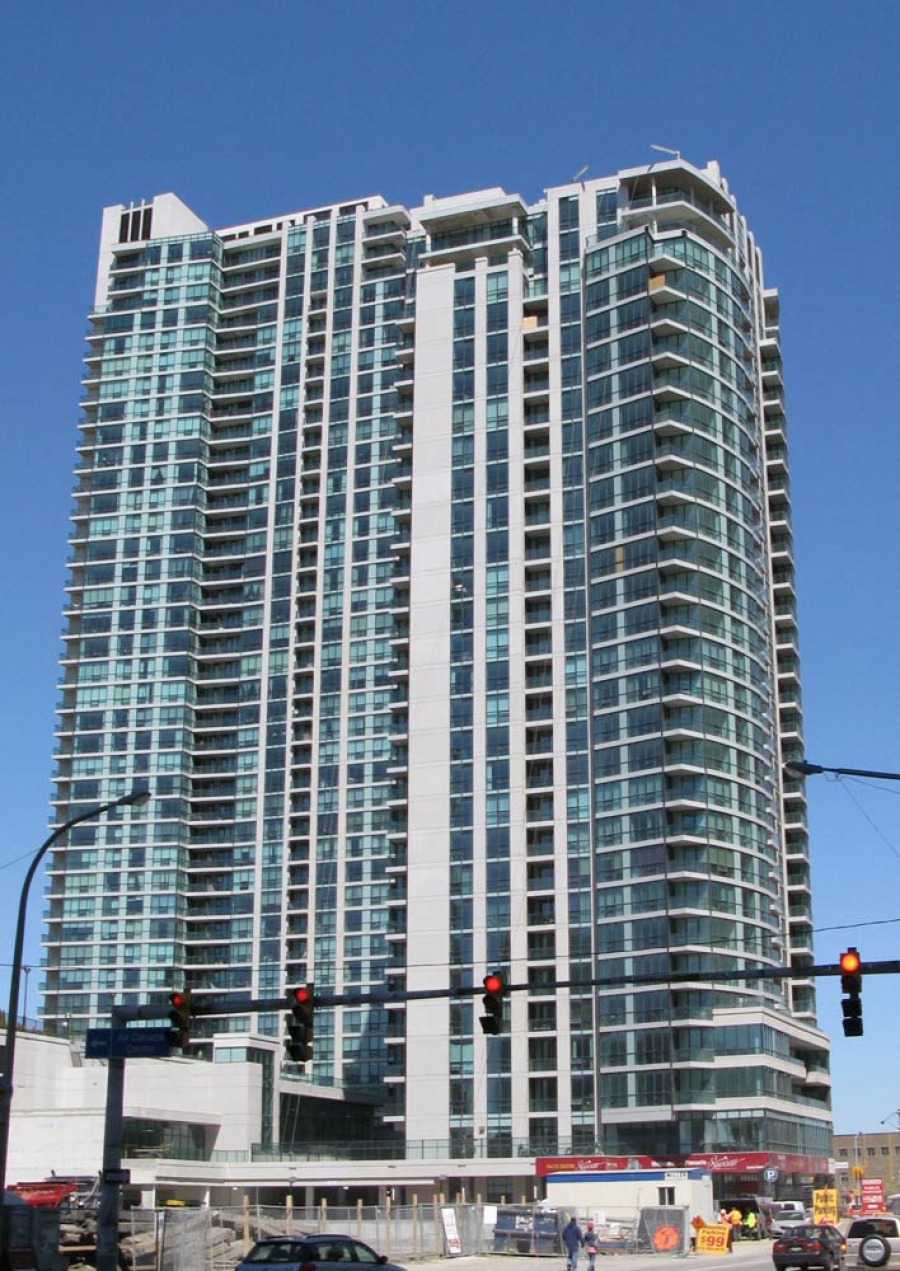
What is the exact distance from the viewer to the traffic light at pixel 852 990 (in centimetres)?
3156

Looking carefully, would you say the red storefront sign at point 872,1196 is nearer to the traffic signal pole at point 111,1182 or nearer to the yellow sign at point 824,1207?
the yellow sign at point 824,1207

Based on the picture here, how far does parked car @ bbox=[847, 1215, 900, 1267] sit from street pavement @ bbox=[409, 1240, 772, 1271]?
3.63m

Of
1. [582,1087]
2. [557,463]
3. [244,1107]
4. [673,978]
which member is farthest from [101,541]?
[673,978]

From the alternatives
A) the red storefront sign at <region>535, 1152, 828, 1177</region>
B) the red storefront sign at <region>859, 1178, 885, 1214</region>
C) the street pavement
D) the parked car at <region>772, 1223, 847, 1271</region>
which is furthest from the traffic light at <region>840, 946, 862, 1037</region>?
the red storefront sign at <region>535, 1152, 828, 1177</region>

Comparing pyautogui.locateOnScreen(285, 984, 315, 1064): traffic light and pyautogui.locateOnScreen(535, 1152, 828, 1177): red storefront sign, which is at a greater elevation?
pyautogui.locateOnScreen(285, 984, 315, 1064): traffic light

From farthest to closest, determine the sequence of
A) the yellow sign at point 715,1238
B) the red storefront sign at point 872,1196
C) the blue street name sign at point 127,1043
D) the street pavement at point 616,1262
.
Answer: the red storefront sign at point 872,1196 → the yellow sign at point 715,1238 → the street pavement at point 616,1262 → the blue street name sign at point 127,1043

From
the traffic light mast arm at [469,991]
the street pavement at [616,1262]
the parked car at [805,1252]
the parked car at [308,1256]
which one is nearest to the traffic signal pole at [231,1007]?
the traffic light mast arm at [469,991]

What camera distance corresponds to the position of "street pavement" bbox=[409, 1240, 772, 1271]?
174 feet

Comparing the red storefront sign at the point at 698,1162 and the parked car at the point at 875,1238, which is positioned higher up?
the red storefront sign at the point at 698,1162

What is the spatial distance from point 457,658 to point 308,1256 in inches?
3854

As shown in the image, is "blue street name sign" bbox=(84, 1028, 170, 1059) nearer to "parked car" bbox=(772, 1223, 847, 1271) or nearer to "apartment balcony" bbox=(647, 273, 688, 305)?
"parked car" bbox=(772, 1223, 847, 1271)

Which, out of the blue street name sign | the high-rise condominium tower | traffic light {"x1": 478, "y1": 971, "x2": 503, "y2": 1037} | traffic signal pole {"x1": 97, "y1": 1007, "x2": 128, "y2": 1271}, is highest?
the high-rise condominium tower

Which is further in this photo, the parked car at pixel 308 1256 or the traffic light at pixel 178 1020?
the traffic light at pixel 178 1020

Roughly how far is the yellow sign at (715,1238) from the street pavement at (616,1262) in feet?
1.09
